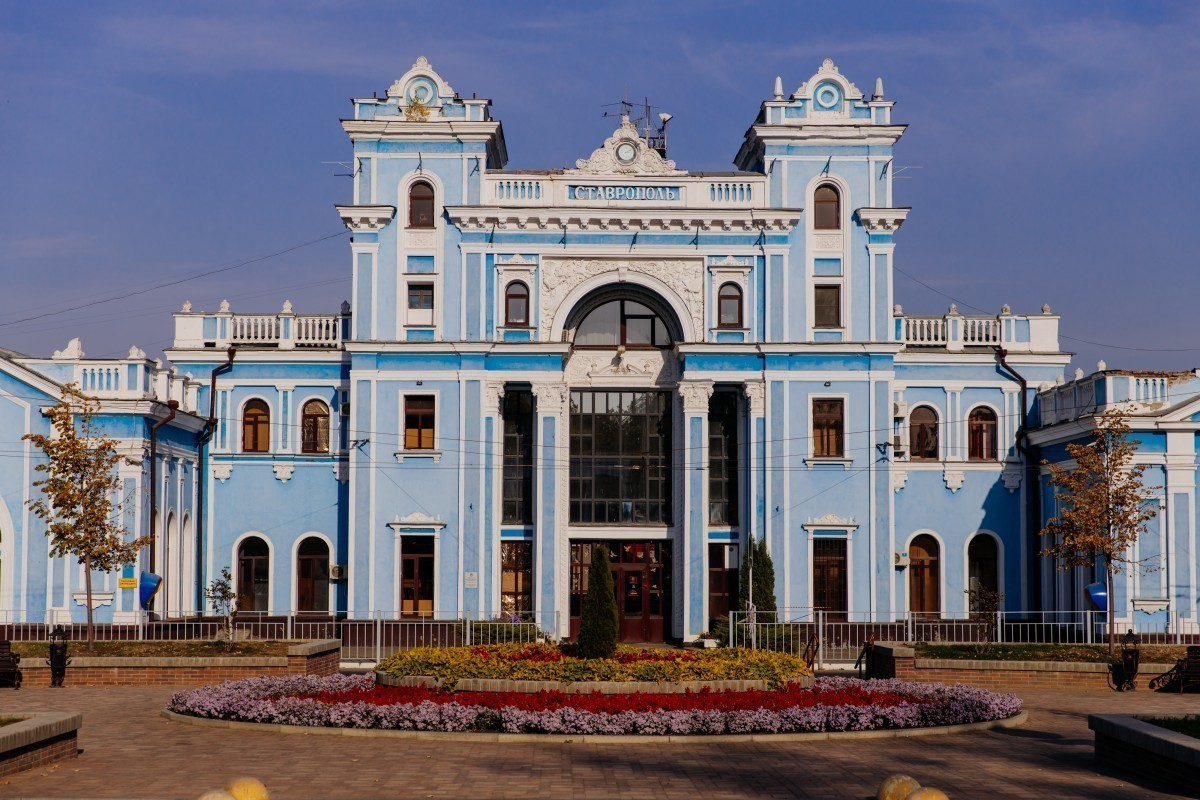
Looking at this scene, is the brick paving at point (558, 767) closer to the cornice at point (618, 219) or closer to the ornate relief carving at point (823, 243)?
the ornate relief carving at point (823, 243)

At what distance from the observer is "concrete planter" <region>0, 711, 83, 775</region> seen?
1581 centimetres

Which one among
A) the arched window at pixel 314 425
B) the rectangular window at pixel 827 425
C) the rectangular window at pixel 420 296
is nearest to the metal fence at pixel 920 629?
the rectangular window at pixel 827 425

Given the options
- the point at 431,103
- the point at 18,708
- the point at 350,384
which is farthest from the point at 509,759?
the point at 431,103

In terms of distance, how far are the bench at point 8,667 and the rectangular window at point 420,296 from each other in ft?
52.1

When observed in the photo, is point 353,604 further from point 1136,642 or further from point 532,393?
point 1136,642

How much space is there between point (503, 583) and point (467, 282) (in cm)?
847

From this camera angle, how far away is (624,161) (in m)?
39.6

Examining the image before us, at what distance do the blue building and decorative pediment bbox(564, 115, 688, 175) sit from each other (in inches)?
2.8

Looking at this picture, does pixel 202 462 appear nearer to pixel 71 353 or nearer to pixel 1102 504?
pixel 71 353

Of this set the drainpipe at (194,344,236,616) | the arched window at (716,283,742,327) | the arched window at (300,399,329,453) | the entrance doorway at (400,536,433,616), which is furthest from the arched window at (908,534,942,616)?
the drainpipe at (194,344,236,616)

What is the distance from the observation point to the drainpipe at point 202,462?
40000 millimetres

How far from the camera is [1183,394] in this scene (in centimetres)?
3512

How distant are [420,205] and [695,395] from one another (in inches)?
370

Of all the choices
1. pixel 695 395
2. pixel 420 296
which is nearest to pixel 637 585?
pixel 695 395
